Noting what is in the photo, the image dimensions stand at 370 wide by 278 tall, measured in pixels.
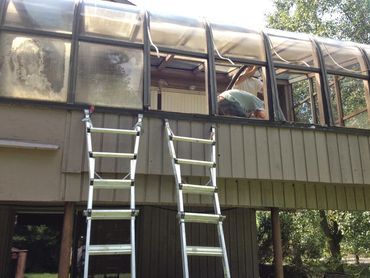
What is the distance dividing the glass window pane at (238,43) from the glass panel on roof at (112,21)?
37.1 inches

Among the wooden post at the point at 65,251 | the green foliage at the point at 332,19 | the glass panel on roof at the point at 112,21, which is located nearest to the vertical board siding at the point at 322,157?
the glass panel on roof at the point at 112,21

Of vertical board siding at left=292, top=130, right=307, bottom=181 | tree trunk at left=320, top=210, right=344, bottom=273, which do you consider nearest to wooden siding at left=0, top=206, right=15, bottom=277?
vertical board siding at left=292, top=130, right=307, bottom=181

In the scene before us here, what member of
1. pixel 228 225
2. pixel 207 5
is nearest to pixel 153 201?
pixel 228 225

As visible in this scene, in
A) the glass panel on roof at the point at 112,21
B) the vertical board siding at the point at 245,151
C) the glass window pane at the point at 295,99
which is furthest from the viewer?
the glass window pane at the point at 295,99

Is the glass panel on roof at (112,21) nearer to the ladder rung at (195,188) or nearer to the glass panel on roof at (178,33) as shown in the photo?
the glass panel on roof at (178,33)

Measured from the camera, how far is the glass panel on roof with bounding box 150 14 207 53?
449 centimetres

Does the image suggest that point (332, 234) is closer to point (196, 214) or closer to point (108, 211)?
point (196, 214)

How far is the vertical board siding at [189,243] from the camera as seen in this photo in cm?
614

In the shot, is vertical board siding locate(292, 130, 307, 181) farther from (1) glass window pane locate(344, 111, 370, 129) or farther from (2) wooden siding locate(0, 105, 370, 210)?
(1) glass window pane locate(344, 111, 370, 129)

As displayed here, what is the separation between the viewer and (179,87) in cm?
715

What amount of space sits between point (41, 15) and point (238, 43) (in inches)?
87.3

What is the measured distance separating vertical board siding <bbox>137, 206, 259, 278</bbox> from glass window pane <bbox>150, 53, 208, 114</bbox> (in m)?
1.85

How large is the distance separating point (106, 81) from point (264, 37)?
208 centimetres

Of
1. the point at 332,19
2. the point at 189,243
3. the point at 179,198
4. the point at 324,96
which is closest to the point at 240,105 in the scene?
the point at 324,96
